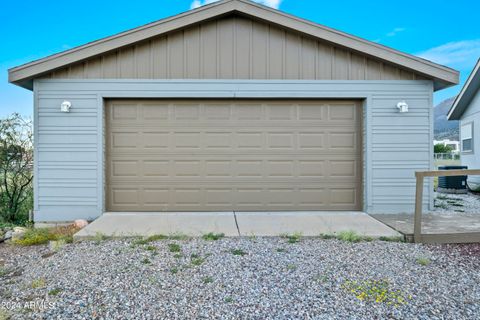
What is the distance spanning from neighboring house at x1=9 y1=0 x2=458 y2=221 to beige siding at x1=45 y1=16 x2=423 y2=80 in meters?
0.02

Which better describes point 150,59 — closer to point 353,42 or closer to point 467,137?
point 353,42

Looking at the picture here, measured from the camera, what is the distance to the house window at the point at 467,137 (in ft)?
35.1

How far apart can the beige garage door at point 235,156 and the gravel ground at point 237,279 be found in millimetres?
1782

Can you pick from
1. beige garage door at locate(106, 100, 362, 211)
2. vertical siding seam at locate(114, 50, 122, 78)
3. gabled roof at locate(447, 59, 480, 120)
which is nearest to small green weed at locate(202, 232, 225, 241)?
beige garage door at locate(106, 100, 362, 211)

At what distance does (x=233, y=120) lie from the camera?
245 inches

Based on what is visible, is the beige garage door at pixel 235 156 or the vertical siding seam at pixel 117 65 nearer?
the vertical siding seam at pixel 117 65

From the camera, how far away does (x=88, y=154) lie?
591 cm

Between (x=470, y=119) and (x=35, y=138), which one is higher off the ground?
(x=470, y=119)

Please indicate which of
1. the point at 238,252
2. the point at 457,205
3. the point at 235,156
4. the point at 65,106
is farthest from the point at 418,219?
the point at 65,106

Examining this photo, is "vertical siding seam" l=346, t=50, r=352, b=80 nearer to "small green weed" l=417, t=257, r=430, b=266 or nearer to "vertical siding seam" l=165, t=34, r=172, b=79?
"vertical siding seam" l=165, t=34, r=172, b=79

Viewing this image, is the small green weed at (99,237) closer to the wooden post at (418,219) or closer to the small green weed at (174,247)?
the small green weed at (174,247)

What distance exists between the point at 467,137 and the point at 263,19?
960cm

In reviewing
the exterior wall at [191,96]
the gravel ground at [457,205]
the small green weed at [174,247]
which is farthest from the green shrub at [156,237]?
the gravel ground at [457,205]

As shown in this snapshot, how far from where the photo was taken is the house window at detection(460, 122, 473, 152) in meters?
10.7
